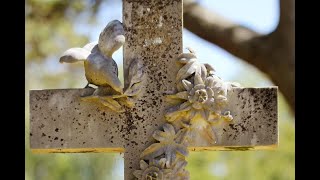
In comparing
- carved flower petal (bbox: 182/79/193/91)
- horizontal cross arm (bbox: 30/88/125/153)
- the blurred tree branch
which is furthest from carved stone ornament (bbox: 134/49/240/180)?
the blurred tree branch

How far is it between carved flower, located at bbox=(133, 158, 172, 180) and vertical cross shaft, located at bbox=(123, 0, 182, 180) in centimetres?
11

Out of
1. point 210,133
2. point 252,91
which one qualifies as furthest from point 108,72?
point 252,91

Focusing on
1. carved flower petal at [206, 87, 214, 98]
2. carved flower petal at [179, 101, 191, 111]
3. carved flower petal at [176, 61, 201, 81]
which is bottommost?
carved flower petal at [179, 101, 191, 111]

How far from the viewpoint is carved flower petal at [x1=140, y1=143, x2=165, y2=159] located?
635 cm

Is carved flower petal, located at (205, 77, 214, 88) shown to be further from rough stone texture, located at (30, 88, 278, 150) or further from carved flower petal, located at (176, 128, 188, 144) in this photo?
carved flower petal, located at (176, 128, 188, 144)

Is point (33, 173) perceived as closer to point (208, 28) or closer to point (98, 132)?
point (208, 28)

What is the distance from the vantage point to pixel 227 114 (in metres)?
6.41

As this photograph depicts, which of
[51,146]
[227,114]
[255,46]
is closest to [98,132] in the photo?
[51,146]

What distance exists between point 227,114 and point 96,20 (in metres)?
9.09

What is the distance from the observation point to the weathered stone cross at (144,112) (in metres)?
6.43

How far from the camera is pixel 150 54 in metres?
6.49

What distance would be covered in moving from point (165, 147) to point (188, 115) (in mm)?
216

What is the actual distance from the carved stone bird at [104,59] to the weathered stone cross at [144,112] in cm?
10
